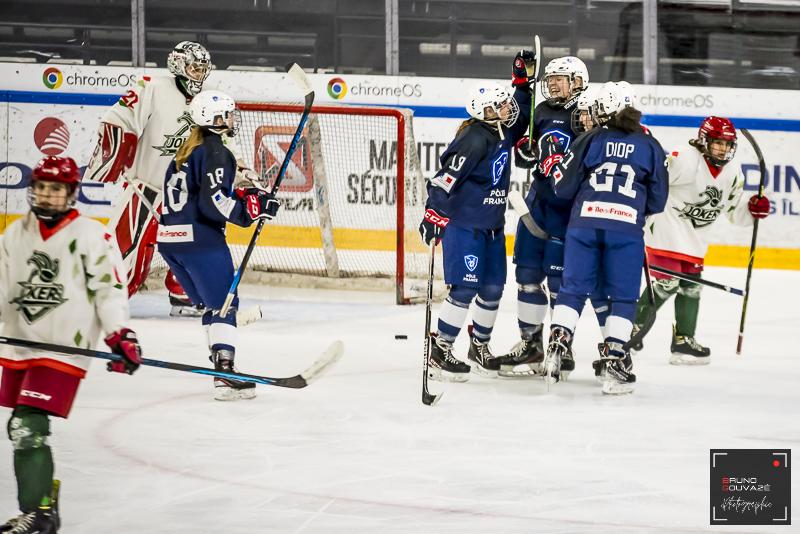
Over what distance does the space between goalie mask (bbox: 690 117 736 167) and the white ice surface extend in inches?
33.9

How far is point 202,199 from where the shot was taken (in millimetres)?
4461

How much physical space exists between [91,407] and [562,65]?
2.13 metres

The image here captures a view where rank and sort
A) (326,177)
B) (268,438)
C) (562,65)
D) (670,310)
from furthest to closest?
(326,177) → (670,310) → (562,65) → (268,438)

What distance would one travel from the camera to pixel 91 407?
14.0 ft

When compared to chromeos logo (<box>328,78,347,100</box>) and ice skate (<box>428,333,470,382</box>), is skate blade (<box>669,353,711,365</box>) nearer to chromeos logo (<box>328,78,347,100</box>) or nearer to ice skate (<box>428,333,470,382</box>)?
ice skate (<box>428,333,470,382</box>)

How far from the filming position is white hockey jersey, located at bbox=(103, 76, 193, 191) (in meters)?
→ 5.64

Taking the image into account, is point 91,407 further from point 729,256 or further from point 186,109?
point 729,256

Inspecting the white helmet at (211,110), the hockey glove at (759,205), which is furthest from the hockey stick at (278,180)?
the hockey glove at (759,205)

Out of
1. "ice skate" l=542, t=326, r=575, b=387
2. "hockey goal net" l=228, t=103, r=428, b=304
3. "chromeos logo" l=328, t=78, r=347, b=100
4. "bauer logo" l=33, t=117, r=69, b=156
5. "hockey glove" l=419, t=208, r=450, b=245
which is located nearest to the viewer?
"ice skate" l=542, t=326, r=575, b=387

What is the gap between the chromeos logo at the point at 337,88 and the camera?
27.5ft

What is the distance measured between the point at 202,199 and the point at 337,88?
4.04 metres

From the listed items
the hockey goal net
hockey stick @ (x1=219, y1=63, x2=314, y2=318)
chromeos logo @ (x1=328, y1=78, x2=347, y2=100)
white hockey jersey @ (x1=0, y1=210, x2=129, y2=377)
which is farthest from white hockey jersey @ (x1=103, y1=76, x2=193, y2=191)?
white hockey jersey @ (x1=0, y1=210, x2=129, y2=377)

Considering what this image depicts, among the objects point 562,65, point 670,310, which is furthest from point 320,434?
point 670,310

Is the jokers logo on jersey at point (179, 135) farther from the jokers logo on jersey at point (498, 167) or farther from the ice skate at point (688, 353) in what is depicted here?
the ice skate at point (688, 353)
